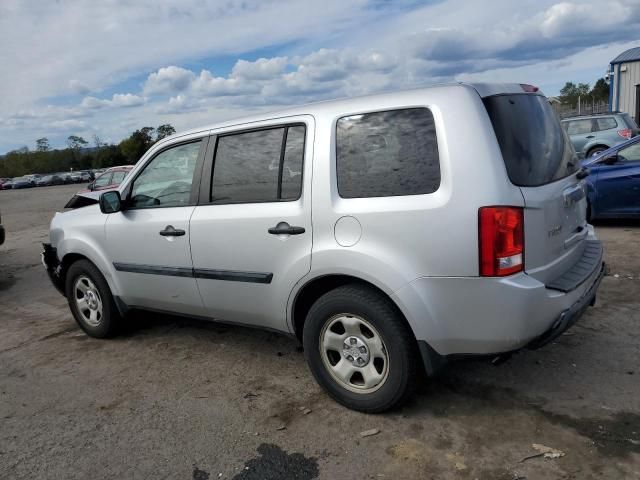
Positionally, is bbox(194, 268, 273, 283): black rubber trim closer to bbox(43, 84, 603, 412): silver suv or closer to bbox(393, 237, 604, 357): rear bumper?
bbox(43, 84, 603, 412): silver suv

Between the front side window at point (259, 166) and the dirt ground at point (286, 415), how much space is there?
52.7 inches

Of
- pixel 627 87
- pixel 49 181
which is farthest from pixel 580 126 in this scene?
pixel 49 181

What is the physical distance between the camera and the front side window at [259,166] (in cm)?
354

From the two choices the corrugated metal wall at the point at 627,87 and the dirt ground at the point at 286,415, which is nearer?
the dirt ground at the point at 286,415

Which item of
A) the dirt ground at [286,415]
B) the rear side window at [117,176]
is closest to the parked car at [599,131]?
the dirt ground at [286,415]

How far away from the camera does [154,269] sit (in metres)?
4.36

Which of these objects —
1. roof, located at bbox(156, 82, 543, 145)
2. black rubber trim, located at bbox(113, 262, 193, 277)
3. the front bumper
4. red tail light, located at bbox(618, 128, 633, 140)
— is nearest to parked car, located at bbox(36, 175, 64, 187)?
red tail light, located at bbox(618, 128, 633, 140)

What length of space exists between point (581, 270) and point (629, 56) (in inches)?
1076

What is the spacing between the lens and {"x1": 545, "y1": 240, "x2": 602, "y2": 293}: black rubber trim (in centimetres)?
308

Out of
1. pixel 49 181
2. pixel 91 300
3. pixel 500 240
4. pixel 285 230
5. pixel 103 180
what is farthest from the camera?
pixel 49 181

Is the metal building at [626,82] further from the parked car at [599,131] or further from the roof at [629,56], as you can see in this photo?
the parked car at [599,131]

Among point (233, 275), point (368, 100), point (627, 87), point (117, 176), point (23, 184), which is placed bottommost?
point (23, 184)

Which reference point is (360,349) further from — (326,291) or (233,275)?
(233,275)

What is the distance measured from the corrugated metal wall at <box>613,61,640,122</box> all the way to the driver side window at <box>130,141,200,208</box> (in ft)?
86.7
